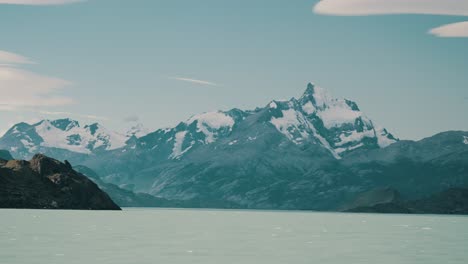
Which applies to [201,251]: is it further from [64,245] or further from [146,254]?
[64,245]

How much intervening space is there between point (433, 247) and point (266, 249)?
37.2 metres

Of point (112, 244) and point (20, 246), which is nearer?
point (20, 246)

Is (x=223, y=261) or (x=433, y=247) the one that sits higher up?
(x=223, y=261)

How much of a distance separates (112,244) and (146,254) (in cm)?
2467

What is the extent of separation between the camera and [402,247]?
152 metres

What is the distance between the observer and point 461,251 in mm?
142500

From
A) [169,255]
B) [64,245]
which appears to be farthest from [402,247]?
[64,245]

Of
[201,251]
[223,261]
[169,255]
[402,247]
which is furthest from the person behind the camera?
[402,247]

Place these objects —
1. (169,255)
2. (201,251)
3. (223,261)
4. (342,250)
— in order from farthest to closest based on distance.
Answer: (342,250)
(201,251)
(169,255)
(223,261)

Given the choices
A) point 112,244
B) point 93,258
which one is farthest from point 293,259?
point 112,244

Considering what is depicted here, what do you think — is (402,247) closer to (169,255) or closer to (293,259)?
(293,259)

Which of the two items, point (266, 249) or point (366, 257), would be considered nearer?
point (366, 257)

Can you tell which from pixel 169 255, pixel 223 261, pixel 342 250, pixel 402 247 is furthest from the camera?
pixel 402 247

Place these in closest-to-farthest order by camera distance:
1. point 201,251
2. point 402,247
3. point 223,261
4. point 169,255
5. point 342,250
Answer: point 223,261, point 169,255, point 201,251, point 342,250, point 402,247
